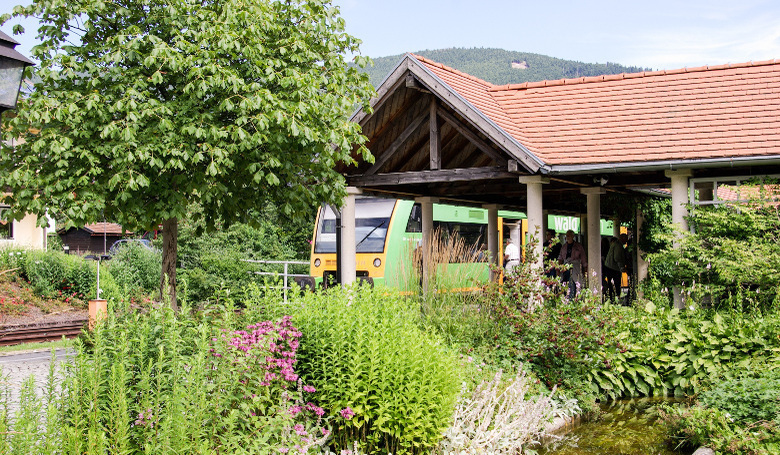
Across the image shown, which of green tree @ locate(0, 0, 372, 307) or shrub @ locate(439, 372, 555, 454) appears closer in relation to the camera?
shrub @ locate(439, 372, 555, 454)

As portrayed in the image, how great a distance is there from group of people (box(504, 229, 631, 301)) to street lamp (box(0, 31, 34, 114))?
10715mm

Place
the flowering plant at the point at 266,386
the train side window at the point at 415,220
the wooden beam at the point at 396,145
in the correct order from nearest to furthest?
1. the flowering plant at the point at 266,386
2. the wooden beam at the point at 396,145
3. the train side window at the point at 415,220

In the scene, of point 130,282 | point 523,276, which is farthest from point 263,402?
point 130,282

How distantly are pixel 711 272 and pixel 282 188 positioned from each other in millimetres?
5783

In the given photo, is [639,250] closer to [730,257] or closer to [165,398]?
[730,257]

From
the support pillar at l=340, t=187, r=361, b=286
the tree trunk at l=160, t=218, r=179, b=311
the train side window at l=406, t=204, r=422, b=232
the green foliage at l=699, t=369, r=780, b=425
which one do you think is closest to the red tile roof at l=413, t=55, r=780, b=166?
the support pillar at l=340, t=187, r=361, b=286

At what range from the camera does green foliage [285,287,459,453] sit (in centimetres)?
496

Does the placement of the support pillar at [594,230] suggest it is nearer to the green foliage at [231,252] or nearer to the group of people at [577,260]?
the group of people at [577,260]

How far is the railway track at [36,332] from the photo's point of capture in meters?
12.8

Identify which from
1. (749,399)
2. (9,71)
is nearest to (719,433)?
(749,399)

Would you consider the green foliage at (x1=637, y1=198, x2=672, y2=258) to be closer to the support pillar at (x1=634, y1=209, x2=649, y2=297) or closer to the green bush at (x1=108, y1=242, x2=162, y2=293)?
the support pillar at (x1=634, y1=209, x2=649, y2=297)

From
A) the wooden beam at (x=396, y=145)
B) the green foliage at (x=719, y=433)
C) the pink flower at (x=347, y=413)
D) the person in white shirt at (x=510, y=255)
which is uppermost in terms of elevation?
the wooden beam at (x=396, y=145)

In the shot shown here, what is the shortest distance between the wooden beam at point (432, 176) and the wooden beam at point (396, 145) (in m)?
0.17

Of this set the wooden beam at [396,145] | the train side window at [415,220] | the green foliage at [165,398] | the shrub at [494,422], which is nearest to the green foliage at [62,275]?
the train side window at [415,220]
